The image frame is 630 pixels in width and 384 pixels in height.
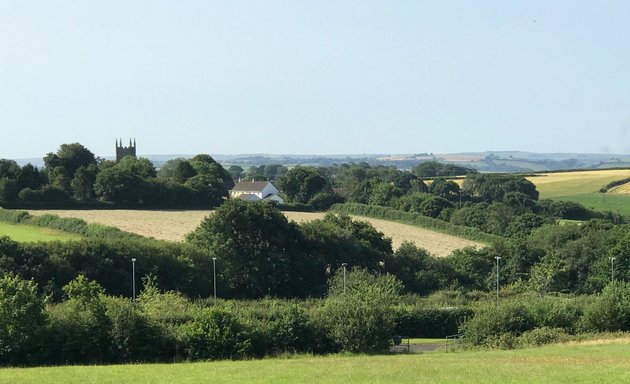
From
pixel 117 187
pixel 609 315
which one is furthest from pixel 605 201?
pixel 609 315

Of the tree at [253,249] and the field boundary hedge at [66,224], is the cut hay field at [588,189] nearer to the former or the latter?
the tree at [253,249]

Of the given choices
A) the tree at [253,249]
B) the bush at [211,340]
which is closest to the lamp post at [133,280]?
the tree at [253,249]

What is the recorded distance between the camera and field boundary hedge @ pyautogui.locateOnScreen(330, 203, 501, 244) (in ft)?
278

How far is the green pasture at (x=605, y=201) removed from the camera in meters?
115

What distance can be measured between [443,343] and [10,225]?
51.6 m

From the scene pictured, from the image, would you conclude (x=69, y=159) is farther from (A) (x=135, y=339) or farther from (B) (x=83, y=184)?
(A) (x=135, y=339)

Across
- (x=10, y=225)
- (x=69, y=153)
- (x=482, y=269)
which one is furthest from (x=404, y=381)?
(x=69, y=153)

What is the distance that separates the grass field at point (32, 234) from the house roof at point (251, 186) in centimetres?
7194

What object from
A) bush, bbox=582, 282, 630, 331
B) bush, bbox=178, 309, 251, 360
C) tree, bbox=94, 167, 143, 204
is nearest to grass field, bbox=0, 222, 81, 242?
tree, bbox=94, 167, 143, 204

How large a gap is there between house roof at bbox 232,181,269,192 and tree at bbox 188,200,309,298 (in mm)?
87438

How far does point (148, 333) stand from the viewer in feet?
108

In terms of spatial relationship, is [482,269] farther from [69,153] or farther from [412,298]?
[69,153]

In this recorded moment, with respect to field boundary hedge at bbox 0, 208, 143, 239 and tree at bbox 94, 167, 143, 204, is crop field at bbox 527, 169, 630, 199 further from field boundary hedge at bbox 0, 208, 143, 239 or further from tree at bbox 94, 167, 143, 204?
field boundary hedge at bbox 0, 208, 143, 239

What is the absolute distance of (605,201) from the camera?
407ft
